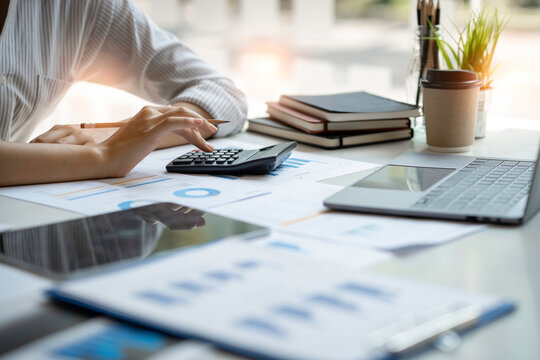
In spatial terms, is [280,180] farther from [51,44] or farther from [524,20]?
[524,20]

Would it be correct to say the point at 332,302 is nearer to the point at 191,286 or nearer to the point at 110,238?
the point at 191,286

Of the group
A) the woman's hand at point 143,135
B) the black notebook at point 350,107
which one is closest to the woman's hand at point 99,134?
the woman's hand at point 143,135

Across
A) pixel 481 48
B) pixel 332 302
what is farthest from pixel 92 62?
pixel 332 302

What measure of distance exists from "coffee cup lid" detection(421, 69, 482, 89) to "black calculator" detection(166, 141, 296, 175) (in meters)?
0.29

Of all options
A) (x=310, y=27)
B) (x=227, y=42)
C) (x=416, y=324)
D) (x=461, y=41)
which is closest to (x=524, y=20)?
(x=310, y=27)

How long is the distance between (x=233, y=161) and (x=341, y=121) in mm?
314

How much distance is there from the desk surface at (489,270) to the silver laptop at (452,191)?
32 millimetres

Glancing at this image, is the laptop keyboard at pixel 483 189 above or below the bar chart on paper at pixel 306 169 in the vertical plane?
above

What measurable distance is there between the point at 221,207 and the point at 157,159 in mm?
356

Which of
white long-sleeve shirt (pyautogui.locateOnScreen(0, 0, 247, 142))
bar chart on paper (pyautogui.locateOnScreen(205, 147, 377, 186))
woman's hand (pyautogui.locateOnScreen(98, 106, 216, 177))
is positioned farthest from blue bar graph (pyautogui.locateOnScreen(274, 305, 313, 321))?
white long-sleeve shirt (pyautogui.locateOnScreen(0, 0, 247, 142))

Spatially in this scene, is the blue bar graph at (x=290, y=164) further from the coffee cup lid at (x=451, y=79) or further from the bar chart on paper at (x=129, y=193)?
the coffee cup lid at (x=451, y=79)

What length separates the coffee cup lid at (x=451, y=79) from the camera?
46.5 inches

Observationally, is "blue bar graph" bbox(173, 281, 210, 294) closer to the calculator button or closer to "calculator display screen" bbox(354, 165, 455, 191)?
"calculator display screen" bbox(354, 165, 455, 191)

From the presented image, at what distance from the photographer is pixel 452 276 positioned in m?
0.64
